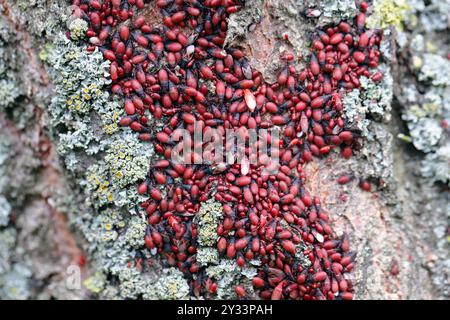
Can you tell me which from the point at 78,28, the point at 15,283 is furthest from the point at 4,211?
the point at 78,28

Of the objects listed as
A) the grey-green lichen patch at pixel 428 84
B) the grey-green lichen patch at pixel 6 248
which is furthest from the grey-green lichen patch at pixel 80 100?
the grey-green lichen patch at pixel 428 84

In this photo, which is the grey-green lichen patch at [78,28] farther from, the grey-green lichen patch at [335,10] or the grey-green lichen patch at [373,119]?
the grey-green lichen patch at [373,119]

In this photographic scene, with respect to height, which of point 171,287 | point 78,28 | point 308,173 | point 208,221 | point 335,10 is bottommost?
point 171,287

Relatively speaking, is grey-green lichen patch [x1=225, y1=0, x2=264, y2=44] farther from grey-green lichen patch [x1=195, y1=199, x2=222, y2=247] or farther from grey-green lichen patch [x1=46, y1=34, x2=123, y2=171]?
grey-green lichen patch [x1=195, y1=199, x2=222, y2=247]

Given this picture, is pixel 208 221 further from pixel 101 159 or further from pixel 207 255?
pixel 101 159

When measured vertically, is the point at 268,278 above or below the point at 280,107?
below
